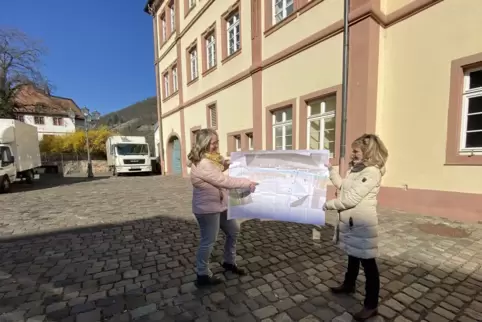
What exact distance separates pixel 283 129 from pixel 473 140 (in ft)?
15.8

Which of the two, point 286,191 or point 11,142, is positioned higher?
point 11,142

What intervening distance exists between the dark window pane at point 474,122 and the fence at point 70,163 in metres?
29.7

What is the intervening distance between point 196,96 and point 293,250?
1156 cm

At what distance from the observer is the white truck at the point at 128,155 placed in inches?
749

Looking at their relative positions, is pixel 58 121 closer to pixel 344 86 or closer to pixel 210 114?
pixel 210 114

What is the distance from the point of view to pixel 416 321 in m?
2.16

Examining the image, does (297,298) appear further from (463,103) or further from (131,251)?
(463,103)

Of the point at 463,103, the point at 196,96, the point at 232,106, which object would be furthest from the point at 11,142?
the point at 463,103

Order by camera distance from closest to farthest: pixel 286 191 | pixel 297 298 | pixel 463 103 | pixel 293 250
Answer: pixel 297 298
pixel 286 191
pixel 293 250
pixel 463 103

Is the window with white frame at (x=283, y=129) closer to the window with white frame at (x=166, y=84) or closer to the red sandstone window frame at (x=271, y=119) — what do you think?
the red sandstone window frame at (x=271, y=119)

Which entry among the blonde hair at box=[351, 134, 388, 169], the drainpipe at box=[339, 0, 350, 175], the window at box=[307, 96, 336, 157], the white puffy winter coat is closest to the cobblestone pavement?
the white puffy winter coat

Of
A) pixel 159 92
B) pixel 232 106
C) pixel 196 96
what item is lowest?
pixel 232 106

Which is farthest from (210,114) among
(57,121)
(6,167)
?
(57,121)

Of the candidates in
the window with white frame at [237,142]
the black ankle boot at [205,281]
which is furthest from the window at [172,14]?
the black ankle boot at [205,281]
